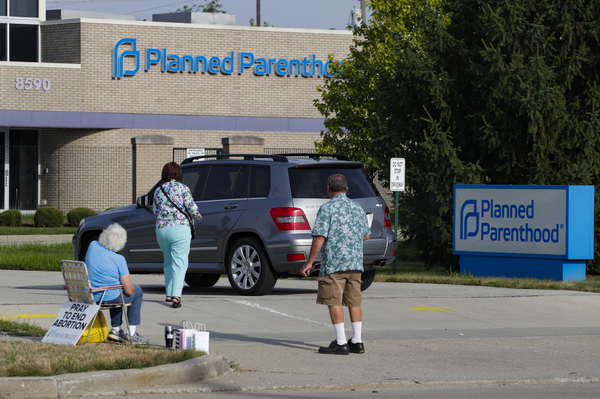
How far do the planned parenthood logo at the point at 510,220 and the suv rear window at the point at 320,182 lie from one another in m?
4.08

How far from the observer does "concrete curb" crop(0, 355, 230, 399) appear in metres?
6.11

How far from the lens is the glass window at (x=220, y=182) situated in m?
12.3

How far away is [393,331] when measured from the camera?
31.0 ft

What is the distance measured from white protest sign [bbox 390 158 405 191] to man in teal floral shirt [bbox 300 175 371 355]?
334 inches

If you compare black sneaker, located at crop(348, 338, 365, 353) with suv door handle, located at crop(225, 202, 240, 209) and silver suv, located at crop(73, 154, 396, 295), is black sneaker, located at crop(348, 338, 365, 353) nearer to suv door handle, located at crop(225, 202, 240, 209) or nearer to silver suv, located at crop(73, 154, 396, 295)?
silver suv, located at crop(73, 154, 396, 295)

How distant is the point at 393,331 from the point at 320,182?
9.98 feet

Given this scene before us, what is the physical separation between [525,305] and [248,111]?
82.6 feet

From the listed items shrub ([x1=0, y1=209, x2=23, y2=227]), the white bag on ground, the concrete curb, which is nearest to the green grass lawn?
shrub ([x1=0, y1=209, x2=23, y2=227])

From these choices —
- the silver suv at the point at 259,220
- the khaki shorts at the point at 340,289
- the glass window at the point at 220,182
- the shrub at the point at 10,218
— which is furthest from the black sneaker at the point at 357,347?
the shrub at the point at 10,218

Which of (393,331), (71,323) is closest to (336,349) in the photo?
(393,331)

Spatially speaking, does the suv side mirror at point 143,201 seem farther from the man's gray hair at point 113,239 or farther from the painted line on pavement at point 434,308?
the man's gray hair at point 113,239

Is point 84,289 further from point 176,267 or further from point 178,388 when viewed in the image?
point 176,267

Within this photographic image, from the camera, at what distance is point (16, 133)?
34.1 metres

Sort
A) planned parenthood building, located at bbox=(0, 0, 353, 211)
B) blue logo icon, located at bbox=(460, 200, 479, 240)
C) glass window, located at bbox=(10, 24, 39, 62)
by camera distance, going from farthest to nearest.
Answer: glass window, located at bbox=(10, 24, 39, 62) → planned parenthood building, located at bbox=(0, 0, 353, 211) → blue logo icon, located at bbox=(460, 200, 479, 240)
